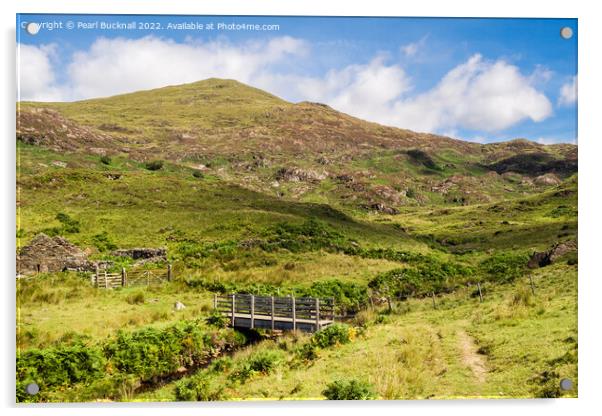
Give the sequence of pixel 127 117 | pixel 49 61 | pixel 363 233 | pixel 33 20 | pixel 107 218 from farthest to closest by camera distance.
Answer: pixel 127 117
pixel 363 233
pixel 107 218
pixel 49 61
pixel 33 20

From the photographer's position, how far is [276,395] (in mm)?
10141

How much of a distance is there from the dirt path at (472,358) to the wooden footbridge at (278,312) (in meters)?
4.04

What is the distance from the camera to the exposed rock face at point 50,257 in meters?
12.8

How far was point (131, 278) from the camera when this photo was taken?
682 inches

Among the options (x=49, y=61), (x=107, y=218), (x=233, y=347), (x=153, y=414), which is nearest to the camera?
(x=153, y=414)

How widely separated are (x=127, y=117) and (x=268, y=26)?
51.8 feet

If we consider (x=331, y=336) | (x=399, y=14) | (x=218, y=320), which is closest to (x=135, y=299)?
(x=218, y=320)

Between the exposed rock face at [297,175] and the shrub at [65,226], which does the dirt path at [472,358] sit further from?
the exposed rock face at [297,175]

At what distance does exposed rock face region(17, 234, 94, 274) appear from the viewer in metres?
12.8

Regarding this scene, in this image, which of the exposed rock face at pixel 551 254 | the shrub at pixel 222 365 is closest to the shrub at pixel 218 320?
the shrub at pixel 222 365

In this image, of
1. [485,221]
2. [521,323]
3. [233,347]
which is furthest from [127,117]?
[521,323]

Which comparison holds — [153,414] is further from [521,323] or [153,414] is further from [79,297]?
[521,323]

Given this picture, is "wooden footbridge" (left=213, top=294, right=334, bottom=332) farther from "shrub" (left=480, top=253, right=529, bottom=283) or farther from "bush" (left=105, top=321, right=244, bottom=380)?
"shrub" (left=480, top=253, right=529, bottom=283)

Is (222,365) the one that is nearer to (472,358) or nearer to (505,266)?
(472,358)
